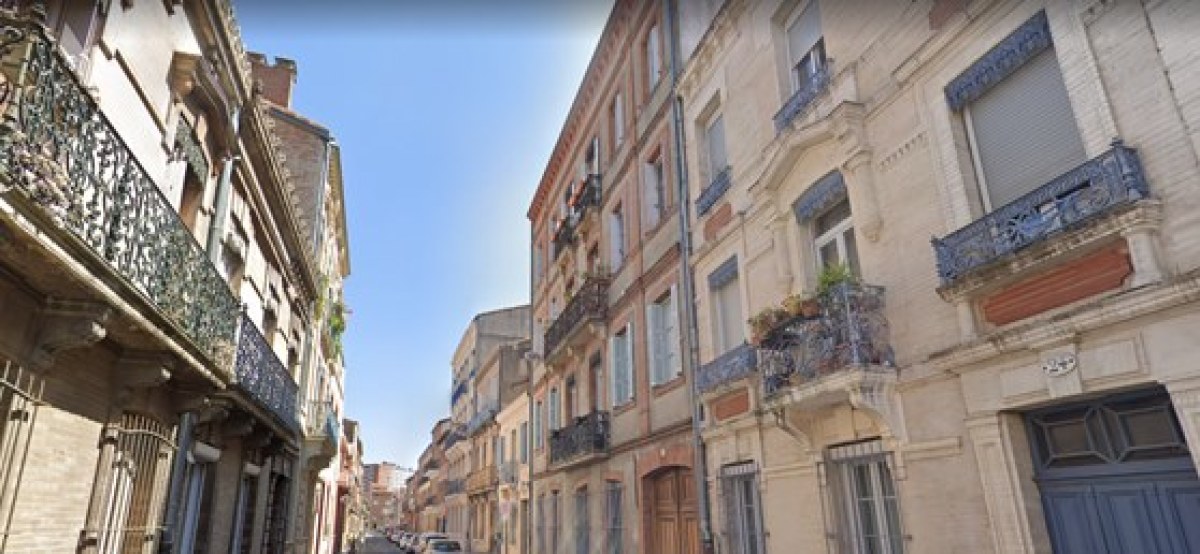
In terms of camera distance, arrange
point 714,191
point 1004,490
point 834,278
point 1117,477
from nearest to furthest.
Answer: point 1117,477 → point 1004,490 → point 834,278 → point 714,191

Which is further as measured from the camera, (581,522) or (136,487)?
(581,522)

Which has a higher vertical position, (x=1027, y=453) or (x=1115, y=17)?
(x=1115, y=17)

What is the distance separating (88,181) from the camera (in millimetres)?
4660

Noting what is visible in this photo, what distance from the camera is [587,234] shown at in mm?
17062

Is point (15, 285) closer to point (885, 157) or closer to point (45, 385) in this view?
point (45, 385)

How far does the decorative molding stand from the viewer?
5.60 meters

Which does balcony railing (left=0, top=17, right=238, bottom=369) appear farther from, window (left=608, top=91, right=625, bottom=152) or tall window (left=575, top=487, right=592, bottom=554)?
tall window (left=575, top=487, right=592, bottom=554)

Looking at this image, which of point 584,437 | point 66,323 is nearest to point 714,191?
point 584,437

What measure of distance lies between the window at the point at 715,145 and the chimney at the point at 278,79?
472 inches

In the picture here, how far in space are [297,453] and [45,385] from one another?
11628 mm

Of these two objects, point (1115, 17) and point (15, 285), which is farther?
point (1115, 17)

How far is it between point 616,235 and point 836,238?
763cm

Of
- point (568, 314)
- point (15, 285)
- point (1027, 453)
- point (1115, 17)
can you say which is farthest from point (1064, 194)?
point (568, 314)

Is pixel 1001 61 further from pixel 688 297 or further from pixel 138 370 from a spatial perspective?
pixel 138 370
